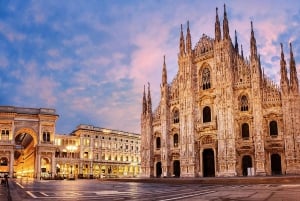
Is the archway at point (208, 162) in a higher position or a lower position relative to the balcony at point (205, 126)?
lower

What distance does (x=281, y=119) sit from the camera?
4250 cm

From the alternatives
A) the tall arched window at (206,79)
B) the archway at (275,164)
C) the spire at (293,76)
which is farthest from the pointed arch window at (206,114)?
the spire at (293,76)

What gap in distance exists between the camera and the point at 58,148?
8275cm

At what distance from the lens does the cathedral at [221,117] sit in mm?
42188

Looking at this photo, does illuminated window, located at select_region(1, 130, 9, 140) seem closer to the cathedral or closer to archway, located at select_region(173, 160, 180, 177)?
the cathedral

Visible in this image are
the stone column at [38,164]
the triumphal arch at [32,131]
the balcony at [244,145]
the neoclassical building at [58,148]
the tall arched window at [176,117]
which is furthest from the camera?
the neoclassical building at [58,148]

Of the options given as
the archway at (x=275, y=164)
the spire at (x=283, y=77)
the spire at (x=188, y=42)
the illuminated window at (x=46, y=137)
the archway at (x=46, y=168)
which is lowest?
the archway at (x=46, y=168)

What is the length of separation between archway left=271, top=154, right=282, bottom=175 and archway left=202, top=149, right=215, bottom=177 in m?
9.05

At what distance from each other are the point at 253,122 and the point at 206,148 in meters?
8.73

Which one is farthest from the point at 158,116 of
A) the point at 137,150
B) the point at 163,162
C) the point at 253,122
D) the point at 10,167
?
the point at 137,150

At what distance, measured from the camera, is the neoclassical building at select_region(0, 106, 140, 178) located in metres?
63.4

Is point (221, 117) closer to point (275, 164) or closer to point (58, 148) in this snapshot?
point (275, 164)

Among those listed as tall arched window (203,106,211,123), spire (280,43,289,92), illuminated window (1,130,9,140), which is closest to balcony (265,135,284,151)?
spire (280,43,289,92)

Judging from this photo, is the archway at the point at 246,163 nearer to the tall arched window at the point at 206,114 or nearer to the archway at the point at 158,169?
the tall arched window at the point at 206,114
